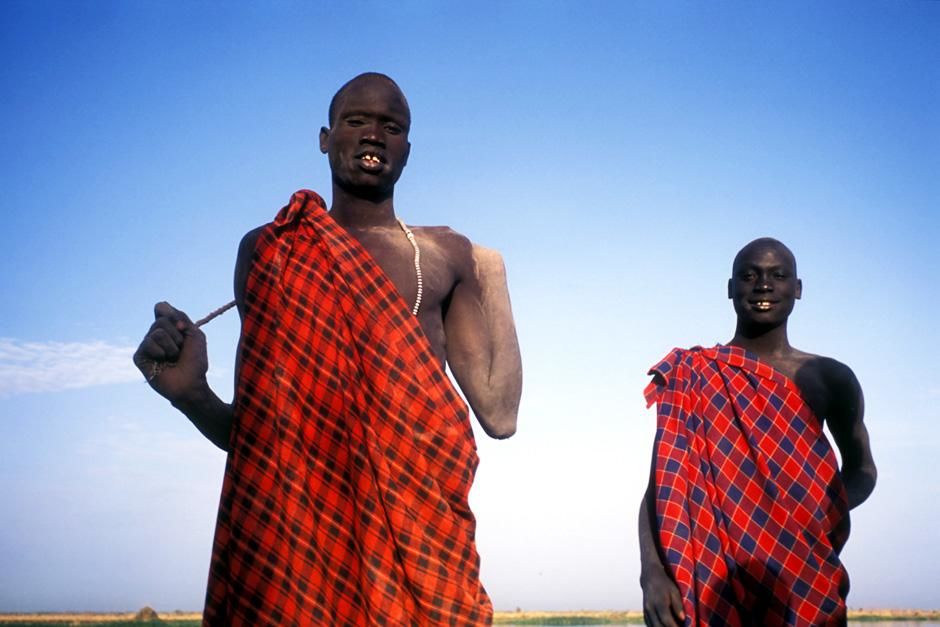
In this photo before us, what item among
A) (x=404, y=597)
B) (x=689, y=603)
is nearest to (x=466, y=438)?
(x=404, y=597)

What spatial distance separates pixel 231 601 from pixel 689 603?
257 centimetres

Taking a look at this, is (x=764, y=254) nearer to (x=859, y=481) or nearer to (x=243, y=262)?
(x=859, y=481)

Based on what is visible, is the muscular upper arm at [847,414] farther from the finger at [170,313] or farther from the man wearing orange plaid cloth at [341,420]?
the finger at [170,313]

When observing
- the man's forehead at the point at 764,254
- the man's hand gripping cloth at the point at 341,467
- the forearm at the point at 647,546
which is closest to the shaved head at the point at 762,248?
the man's forehead at the point at 764,254

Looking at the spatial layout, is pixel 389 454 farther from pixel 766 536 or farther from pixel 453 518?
pixel 766 536

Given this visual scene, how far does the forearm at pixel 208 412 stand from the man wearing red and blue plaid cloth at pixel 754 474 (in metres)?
2.47

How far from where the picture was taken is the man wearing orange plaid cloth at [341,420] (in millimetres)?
3529

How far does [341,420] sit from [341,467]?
17 cm

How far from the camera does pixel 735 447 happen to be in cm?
571

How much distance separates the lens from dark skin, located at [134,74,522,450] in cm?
429

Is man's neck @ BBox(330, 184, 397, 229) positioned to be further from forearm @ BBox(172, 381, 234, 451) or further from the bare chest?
forearm @ BBox(172, 381, 234, 451)

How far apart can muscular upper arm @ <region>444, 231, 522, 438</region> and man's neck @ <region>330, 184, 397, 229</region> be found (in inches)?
12.5

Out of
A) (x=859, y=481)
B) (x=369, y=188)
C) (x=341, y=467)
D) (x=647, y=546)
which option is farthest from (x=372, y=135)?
(x=859, y=481)

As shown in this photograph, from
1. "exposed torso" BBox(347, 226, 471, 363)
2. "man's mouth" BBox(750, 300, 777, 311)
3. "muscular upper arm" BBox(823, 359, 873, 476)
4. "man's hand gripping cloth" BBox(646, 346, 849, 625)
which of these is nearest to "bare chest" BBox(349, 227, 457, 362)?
"exposed torso" BBox(347, 226, 471, 363)
